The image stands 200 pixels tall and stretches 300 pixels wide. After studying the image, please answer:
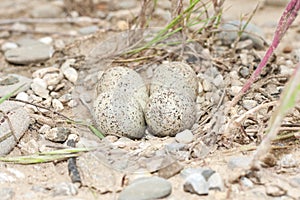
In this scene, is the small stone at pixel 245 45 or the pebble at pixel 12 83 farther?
the small stone at pixel 245 45

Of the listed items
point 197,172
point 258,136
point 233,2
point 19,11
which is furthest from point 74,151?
point 233,2

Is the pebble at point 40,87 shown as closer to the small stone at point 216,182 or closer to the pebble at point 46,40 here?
the pebble at point 46,40

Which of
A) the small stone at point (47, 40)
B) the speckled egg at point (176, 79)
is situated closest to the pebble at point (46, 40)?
the small stone at point (47, 40)

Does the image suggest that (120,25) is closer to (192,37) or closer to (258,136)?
(192,37)

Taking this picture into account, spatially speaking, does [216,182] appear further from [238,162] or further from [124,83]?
[124,83]

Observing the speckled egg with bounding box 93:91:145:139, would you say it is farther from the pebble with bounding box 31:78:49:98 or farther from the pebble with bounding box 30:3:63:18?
the pebble with bounding box 30:3:63:18

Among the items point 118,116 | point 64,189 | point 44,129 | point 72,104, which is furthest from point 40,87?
point 64,189

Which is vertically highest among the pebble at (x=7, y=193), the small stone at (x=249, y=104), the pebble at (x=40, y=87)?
the small stone at (x=249, y=104)
